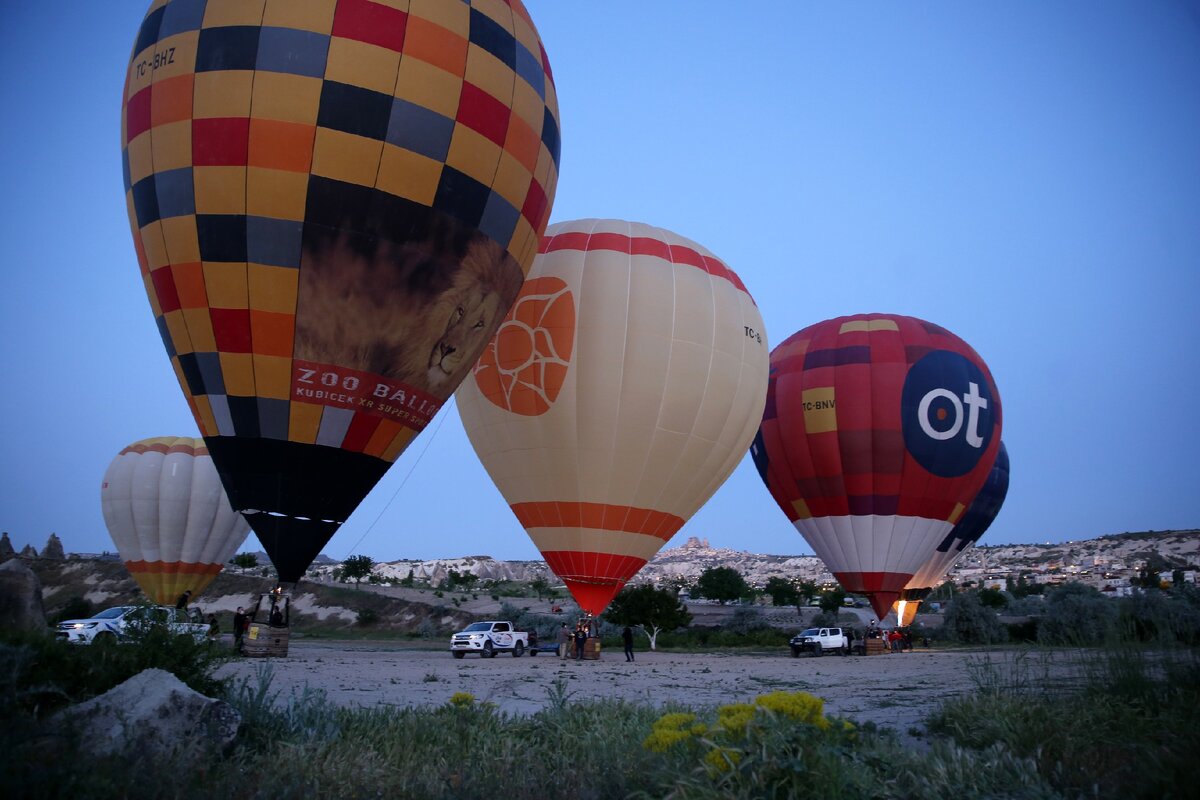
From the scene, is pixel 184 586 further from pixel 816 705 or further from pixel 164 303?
pixel 816 705

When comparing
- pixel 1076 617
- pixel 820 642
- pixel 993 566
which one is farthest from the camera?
pixel 993 566

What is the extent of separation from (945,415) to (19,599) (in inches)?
1045

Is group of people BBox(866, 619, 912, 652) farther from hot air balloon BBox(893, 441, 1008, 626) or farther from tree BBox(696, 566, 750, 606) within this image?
tree BBox(696, 566, 750, 606)

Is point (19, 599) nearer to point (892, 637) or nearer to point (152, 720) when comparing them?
point (152, 720)

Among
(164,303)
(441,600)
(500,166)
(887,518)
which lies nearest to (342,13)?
(500,166)

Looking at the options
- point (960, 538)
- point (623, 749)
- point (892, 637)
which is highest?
point (960, 538)

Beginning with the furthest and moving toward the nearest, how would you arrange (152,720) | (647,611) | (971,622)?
(647,611)
(971,622)
(152,720)

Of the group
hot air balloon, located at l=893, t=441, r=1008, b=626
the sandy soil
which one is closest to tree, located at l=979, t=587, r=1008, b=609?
hot air balloon, located at l=893, t=441, r=1008, b=626

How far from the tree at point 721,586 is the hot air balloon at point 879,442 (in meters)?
50.2

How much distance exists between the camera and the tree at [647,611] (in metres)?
43.3

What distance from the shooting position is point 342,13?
1316 cm

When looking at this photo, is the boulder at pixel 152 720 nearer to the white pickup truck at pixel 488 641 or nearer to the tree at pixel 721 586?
the white pickup truck at pixel 488 641

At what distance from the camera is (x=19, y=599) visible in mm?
9805

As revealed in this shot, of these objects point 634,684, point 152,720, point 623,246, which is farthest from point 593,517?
point 152,720
